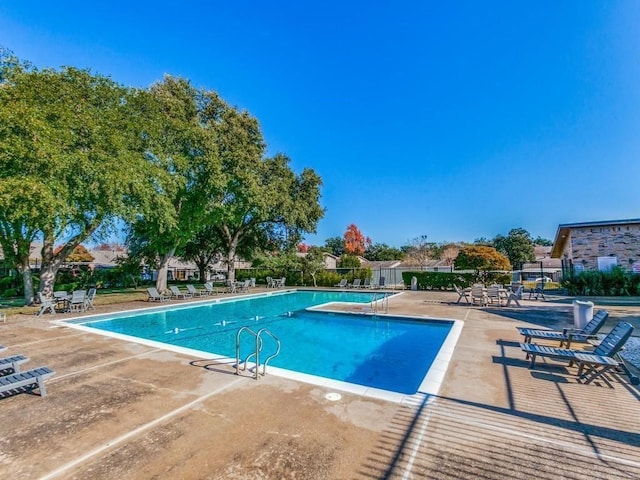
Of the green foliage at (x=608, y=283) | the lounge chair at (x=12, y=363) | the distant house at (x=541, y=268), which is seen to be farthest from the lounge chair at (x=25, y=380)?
the distant house at (x=541, y=268)

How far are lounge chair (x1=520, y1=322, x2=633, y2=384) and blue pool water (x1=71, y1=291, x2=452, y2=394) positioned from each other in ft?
7.04

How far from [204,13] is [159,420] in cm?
1547

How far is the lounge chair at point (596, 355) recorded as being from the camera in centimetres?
455

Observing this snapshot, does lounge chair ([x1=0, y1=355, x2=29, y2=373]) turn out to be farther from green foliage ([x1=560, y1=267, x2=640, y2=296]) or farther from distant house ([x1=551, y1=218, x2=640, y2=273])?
distant house ([x1=551, y1=218, x2=640, y2=273])

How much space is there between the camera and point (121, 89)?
14414 mm

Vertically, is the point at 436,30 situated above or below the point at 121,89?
above

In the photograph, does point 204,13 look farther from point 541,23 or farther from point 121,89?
point 541,23

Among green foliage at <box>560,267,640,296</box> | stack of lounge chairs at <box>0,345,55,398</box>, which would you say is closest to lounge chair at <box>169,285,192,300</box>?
stack of lounge chairs at <box>0,345,55,398</box>

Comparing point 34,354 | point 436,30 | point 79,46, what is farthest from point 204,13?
point 34,354

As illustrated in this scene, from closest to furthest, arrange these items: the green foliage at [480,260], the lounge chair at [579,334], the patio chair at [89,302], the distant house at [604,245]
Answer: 1. the lounge chair at [579,334]
2. the patio chair at [89,302]
3. the distant house at [604,245]
4. the green foliage at [480,260]

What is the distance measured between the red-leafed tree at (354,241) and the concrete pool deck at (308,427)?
54.5 meters

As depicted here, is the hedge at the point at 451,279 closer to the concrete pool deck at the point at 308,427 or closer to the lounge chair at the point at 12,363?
the concrete pool deck at the point at 308,427

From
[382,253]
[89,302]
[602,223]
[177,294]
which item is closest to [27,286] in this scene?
[89,302]

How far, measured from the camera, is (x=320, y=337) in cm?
1002
